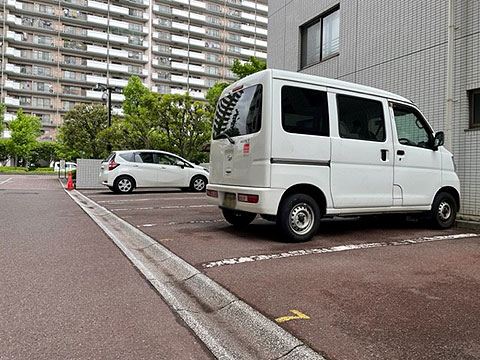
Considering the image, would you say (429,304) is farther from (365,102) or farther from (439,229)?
(439,229)

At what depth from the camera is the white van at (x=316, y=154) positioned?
507 cm

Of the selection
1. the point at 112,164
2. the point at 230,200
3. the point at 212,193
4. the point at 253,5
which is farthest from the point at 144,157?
the point at 253,5

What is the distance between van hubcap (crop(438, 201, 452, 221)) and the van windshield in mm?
3751

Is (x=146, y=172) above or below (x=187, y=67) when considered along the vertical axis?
below

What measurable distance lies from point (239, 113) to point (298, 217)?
1.76 metres

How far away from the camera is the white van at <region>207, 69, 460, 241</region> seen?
5.07m

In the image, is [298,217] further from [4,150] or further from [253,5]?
[253,5]

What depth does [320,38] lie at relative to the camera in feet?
37.2

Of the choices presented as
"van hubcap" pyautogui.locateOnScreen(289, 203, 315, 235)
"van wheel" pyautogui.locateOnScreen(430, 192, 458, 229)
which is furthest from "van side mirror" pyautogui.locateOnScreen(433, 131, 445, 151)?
"van hubcap" pyautogui.locateOnScreen(289, 203, 315, 235)

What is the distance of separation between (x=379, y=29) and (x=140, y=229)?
7.15 m

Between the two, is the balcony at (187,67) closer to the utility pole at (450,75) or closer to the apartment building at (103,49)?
the apartment building at (103,49)

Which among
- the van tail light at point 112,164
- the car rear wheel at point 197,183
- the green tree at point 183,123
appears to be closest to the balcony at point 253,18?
the green tree at point 183,123

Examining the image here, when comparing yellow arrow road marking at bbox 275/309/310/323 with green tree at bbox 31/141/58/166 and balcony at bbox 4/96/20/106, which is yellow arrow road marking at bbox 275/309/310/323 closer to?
green tree at bbox 31/141/58/166

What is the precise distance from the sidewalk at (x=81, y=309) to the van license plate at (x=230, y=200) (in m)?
1.71
